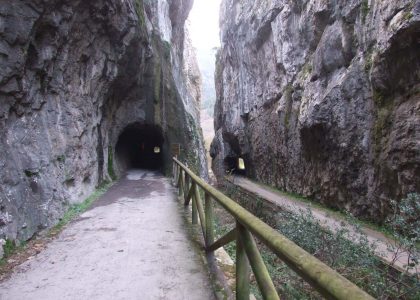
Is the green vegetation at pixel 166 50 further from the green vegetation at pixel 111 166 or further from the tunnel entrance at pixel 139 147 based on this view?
the green vegetation at pixel 111 166

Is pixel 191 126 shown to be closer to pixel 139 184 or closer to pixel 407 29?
pixel 139 184

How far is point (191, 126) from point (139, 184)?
6101 millimetres

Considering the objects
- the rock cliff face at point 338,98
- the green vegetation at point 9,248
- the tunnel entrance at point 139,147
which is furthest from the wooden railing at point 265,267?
the tunnel entrance at point 139,147

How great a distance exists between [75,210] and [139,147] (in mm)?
17671

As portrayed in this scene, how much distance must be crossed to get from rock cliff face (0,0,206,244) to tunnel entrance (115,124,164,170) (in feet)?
7.32

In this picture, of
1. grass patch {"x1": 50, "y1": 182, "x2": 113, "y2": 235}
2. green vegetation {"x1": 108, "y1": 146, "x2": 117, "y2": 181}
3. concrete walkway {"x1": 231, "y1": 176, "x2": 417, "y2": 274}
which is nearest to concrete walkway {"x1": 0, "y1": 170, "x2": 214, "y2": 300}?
grass patch {"x1": 50, "y1": 182, "x2": 113, "y2": 235}

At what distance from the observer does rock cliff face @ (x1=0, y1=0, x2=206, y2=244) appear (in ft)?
17.1

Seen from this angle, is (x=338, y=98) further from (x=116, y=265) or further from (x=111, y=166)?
(x=116, y=265)

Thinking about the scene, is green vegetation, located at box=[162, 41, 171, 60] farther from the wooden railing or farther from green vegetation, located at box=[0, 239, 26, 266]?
the wooden railing

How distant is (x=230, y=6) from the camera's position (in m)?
28.5

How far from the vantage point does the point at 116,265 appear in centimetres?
429

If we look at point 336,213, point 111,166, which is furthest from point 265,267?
point 111,166

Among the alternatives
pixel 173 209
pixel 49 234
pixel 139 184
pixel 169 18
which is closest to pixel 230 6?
pixel 169 18

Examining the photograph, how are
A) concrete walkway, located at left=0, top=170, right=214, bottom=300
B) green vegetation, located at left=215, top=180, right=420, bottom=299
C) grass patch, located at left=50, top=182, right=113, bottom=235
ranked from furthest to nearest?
grass patch, located at left=50, top=182, right=113, bottom=235
green vegetation, located at left=215, top=180, right=420, bottom=299
concrete walkway, located at left=0, top=170, right=214, bottom=300
